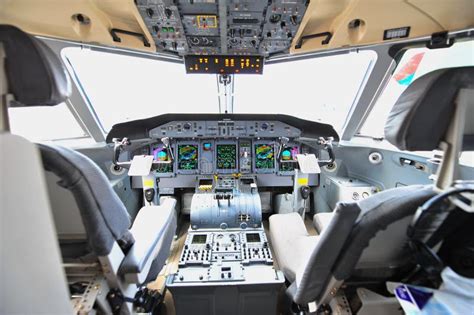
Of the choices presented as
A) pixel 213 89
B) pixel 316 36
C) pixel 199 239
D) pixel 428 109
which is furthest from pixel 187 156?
pixel 428 109

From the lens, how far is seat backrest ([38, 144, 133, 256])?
0.90 metres

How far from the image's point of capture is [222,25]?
1.82 meters

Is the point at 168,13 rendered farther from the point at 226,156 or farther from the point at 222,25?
the point at 226,156

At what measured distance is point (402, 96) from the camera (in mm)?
944

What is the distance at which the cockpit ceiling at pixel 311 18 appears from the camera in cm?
151

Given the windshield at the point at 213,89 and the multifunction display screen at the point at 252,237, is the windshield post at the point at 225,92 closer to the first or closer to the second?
the windshield at the point at 213,89

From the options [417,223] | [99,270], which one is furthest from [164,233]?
[417,223]

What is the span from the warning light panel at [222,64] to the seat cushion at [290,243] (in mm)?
1555

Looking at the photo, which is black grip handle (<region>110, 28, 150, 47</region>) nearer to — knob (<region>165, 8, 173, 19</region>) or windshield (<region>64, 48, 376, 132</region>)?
knob (<region>165, 8, 173, 19</region>)

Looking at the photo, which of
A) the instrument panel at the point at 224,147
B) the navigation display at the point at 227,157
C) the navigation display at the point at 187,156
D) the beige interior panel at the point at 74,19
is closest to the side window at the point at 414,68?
the instrument panel at the point at 224,147

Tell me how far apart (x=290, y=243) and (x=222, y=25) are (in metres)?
1.77

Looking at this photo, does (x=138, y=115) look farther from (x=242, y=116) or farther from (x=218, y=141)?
(x=242, y=116)

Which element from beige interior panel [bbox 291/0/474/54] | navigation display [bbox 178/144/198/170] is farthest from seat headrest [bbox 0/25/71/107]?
navigation display [bbox 178/144/198/170]

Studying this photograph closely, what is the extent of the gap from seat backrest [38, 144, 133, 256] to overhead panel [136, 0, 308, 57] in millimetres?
1170
